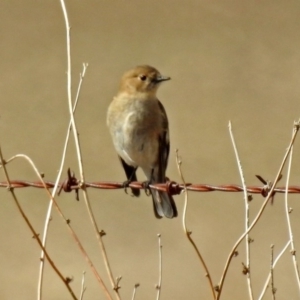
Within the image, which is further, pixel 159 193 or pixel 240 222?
pixel 240 222

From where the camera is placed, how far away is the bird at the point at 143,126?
3.68 m

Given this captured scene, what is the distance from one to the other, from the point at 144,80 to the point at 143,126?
0.87 ft

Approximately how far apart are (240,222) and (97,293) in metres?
1.08

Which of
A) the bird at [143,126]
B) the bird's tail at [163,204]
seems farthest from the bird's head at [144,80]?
the bird's tail at [163,204]

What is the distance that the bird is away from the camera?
3676 mm

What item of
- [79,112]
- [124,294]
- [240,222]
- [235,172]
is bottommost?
[124,294]

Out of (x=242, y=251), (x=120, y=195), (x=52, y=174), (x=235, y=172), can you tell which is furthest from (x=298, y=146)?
(x=52, y=174)

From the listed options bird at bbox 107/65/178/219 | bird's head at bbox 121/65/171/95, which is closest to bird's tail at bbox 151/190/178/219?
bird at bbox 107/65/178/219

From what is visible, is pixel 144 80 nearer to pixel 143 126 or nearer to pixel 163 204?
pixel 143 126

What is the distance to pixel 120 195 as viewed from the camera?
501 centimetres

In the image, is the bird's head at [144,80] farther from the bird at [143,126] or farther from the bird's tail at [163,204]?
the bird's tail at [163,204]

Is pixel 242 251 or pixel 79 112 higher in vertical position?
→ pixel 79 112

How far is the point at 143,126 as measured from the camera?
3.66 metres

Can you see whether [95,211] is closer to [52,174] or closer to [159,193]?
[52,174]
